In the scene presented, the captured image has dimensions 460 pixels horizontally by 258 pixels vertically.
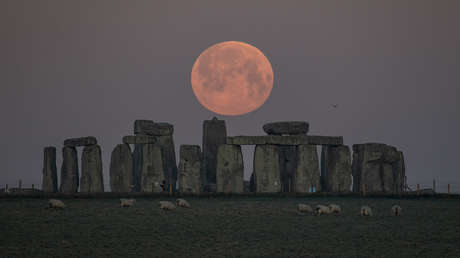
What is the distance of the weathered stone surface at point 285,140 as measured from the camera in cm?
3638

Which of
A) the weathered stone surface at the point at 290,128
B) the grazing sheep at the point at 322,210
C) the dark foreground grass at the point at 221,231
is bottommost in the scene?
the dark foreground grass at the point at 221,231

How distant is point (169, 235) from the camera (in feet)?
68.6

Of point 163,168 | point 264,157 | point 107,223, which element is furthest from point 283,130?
point 107,223

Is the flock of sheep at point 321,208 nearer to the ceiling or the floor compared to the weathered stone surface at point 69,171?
nearer to the floor

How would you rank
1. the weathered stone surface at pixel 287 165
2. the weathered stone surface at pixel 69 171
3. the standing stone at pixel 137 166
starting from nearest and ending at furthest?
1. the weathered stone surface at pixel 287 165
2. the weathered stone surface at pixel 69 171
3. the standing stone at pixel 137 166

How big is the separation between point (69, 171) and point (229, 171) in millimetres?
9833

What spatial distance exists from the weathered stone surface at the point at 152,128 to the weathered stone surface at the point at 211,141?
2125 millimetres

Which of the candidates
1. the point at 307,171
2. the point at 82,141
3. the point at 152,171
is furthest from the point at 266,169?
the point at 82,141

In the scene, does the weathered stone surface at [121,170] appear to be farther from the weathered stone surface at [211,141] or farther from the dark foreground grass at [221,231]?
the dark foreground grass at [221,231]

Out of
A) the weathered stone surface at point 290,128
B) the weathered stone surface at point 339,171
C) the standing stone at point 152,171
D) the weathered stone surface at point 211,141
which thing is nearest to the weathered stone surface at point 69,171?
the standing stone at point 152,171

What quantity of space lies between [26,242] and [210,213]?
8.08 metres

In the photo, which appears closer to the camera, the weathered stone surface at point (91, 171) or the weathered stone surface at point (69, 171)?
the weathered stone surface at point (91, 171)

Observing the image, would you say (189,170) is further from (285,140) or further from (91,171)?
(91,171)

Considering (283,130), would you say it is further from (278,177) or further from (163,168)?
(163,168)
